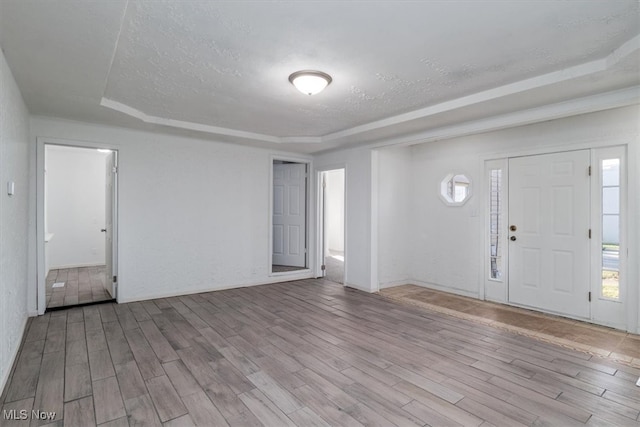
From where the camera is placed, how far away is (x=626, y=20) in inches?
79.7

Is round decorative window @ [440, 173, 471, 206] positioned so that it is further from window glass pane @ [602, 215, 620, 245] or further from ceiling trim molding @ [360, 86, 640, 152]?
window glass pane @ [602, 215, 620, 245]

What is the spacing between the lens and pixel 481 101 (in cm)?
324

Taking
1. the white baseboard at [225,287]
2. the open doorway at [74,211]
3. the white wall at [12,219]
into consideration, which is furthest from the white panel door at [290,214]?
the white wall at [12,219]

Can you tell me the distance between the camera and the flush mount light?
278cm

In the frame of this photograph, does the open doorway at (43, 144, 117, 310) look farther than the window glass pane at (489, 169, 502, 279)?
Yes

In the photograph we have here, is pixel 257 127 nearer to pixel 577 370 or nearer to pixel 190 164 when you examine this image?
pixel 190 164

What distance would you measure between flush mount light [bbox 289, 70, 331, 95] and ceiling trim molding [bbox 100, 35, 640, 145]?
58.2 inches

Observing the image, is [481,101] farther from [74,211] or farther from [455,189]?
[74,211]

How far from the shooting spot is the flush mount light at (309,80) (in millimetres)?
2776

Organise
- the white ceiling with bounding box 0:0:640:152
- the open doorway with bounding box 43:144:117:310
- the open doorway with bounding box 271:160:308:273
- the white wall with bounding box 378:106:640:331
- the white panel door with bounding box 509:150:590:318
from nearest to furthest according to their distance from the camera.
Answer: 1. the white ceiling with bounding box 0:0:640:152
2. the white wall with bounding box 378:106:640:331
3. the white panel door with bounding box 509:150:590:318
4. the open doorway with bounding box 271:160:308:273
5. the open doorway with bounding box 43:144:117:310

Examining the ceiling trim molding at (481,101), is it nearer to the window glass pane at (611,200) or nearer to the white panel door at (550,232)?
the white panel door at (550,232)

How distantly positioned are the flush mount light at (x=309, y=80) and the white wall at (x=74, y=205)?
6480 millimetres

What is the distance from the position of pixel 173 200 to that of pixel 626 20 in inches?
202

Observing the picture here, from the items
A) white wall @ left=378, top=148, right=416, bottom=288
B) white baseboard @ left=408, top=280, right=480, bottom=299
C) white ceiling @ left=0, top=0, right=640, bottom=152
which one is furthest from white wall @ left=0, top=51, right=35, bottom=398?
white baseboard @ left=408, top=280, right=480, bottom=299
